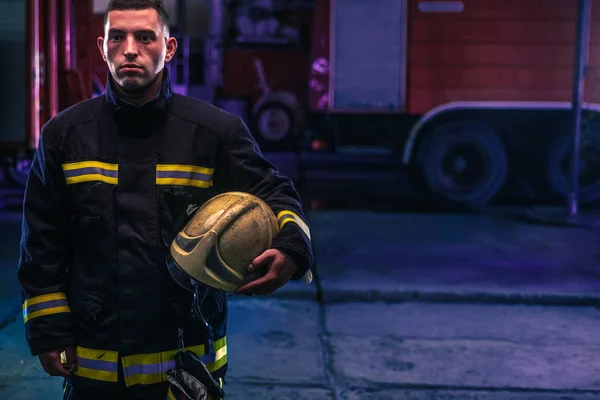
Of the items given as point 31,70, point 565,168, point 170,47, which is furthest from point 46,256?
point 565,168

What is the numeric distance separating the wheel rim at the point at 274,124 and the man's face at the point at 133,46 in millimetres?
14635

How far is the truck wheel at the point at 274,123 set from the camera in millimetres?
16984

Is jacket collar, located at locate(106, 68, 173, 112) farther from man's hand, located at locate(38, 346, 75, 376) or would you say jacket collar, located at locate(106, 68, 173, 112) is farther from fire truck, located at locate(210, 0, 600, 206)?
fire truck, located at locate(210, 0, 600, 206)

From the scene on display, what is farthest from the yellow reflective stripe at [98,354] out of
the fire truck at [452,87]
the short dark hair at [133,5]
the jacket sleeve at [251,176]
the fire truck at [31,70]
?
the fire truck at [452,87]

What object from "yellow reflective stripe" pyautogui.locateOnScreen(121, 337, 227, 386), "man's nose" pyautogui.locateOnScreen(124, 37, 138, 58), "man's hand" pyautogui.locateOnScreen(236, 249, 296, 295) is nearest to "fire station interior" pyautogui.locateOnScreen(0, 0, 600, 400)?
→ "yellow reflective stripe" pyautogui.locateOnScreen(121, 337, 227, 386)

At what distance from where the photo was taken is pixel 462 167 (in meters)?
10.6

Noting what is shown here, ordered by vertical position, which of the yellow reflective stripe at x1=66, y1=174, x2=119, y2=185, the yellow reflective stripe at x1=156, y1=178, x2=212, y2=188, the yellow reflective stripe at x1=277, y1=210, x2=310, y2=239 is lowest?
the yellow reflective stripe at x1=277, y1=210, x2=310, y2=239

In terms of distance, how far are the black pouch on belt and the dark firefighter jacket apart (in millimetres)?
41

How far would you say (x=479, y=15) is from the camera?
33.2 ft

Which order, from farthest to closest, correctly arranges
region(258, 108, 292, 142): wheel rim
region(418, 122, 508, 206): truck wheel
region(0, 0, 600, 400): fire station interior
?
region(258, 108, 292, 142): wheel rim < region(418, 122, 508, 206): truck wheel < region(0, 0, 600, 400): fire station interior

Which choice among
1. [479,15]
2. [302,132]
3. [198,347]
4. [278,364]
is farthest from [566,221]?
[302,132]

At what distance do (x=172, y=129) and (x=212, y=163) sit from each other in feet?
0.47

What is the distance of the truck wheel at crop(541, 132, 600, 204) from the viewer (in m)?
10.5

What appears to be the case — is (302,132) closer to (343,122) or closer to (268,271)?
(343,122)
